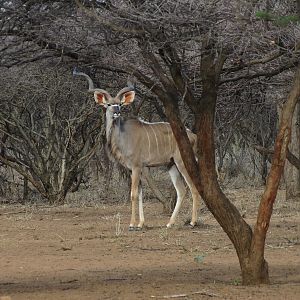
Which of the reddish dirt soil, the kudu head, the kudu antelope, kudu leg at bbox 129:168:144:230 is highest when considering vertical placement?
the kudu head

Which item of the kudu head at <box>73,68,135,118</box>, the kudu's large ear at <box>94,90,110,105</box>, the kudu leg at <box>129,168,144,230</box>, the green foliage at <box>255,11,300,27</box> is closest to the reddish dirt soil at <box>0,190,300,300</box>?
the kudu leg at <box>129,168,144,230</box>

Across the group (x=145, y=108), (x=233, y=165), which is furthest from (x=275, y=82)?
(x=233, y=165)

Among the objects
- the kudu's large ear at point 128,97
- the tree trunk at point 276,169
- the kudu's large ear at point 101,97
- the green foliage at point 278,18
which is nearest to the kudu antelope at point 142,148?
the kudu's large ear at point 101,97

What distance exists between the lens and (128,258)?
38.2 feet

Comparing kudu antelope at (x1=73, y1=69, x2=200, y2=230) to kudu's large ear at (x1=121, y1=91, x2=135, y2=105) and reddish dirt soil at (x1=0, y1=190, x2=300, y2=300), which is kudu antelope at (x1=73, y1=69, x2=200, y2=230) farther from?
reddish dirt soil at (x1=0, y1=190, x2=300, y2=300)

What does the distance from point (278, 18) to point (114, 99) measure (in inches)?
323

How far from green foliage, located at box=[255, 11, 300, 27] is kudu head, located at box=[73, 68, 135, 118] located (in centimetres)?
740

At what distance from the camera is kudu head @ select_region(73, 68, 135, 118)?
1487 centimetres

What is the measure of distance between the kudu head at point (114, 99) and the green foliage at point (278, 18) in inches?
291

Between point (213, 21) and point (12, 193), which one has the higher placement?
point (213, 21)

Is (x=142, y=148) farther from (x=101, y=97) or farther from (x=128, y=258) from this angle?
(x=128, y=258)

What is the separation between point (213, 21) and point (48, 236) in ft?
24.7

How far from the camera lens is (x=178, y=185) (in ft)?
53.6

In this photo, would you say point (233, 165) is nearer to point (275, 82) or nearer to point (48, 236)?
point (48, 236)
